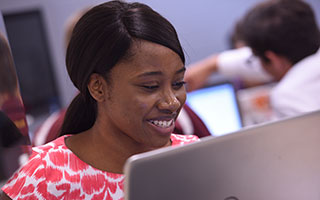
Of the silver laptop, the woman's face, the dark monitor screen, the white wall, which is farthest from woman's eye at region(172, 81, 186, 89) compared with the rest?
the dark monitor screen

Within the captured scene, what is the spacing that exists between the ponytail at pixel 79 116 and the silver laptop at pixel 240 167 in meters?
0.48

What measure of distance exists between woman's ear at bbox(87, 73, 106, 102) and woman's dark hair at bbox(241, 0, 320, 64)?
3.60ft

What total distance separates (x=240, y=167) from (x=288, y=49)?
50.8 inches

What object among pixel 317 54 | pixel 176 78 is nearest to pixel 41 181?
pixel 176 78

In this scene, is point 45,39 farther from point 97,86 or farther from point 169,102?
point 169,102

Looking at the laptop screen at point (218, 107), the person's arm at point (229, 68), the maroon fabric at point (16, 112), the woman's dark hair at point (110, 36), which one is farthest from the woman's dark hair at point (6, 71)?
the person's arm at point (229, 68)

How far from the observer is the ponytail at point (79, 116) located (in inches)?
44.8

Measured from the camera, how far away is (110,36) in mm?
964

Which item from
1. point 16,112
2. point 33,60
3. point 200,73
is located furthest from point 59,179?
point 33,60

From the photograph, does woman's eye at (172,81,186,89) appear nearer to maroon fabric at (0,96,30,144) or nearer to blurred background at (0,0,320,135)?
maroon fabric at (0,96,30,144)

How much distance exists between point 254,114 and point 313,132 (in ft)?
Answer: 4.62

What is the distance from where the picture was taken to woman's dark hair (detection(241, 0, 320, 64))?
6.10ft

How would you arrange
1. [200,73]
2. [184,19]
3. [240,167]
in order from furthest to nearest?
[184,19], [200,73], [240,167]

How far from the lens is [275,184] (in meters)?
0.77
